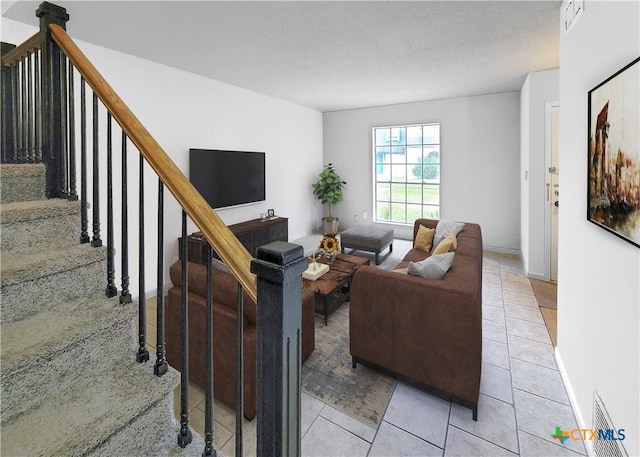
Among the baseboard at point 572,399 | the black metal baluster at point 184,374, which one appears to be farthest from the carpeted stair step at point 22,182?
the baseboard at point 572,399

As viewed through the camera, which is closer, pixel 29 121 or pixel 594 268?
pixel 594 268

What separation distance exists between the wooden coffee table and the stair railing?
1.93 m

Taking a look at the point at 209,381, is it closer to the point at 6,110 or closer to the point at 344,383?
the point at 344,383

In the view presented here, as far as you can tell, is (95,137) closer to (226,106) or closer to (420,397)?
(420,397)

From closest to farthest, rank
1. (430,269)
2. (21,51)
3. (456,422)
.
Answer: (21,51) < (456,422) < (430,269)

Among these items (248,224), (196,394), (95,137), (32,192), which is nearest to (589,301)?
(196,394)

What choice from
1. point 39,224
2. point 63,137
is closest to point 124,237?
point 39,224

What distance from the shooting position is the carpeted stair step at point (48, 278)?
3.89 feet

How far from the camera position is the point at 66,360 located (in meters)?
1.10

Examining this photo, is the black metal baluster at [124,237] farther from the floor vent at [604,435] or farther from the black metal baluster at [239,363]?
the floor vent at [604,435]

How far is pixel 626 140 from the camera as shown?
1269 millimetres

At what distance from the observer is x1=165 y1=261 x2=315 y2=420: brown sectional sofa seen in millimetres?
1858

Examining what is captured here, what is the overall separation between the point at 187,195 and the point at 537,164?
4.51 m

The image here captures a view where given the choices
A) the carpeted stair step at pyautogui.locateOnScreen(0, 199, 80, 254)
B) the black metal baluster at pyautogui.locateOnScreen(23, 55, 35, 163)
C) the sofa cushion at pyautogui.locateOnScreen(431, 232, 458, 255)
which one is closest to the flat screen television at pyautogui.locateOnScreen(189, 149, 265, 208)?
the black metal baluster at pyautogui.locateOnScreen(23, 55, 35, 163)
